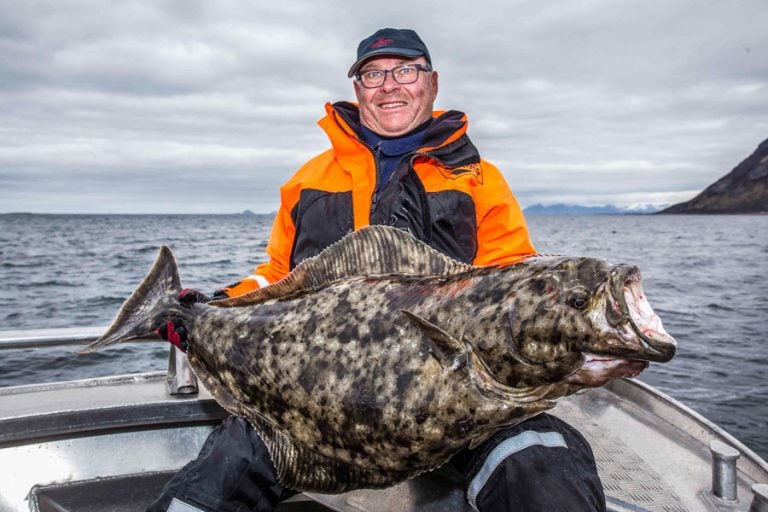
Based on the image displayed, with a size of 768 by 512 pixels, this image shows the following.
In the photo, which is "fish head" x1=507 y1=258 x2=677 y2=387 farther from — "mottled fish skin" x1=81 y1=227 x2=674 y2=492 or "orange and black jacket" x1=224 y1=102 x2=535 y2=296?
"orange and black jacket" x1=224 y1=102 x2=535 y2=296

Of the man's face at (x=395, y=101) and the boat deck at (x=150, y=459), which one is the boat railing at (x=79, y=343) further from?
the man's face at (x=395, y=101)

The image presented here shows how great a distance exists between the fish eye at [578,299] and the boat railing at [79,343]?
8.72 ft

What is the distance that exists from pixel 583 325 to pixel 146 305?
231cm

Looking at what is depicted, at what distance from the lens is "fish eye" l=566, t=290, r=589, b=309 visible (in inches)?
83.7

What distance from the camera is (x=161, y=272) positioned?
11.1 ft

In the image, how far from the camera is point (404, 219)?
367 centimetres

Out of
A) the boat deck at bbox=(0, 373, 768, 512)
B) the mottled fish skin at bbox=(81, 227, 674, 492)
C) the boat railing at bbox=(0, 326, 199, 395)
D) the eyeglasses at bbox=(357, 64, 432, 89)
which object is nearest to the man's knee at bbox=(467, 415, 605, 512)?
the mottled fish skin at bbox=(81, 227, 674, 492)

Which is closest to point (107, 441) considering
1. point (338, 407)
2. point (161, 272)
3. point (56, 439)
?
point (56, 439)

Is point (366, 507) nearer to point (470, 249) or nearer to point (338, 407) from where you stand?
point (338, 407)

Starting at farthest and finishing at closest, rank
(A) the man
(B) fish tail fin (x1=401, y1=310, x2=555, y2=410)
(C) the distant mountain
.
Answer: (C) the distant mountain → (A) the man → (B) fish tail fin (x1=401, y1=310, x2=555, y2=410)

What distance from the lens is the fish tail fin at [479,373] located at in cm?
226

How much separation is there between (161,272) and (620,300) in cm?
239

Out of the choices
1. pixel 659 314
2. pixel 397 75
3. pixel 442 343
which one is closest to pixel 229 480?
pixel 442 343

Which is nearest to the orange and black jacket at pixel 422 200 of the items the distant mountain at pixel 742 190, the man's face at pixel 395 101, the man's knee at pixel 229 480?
the man's face at pixel 395 101
